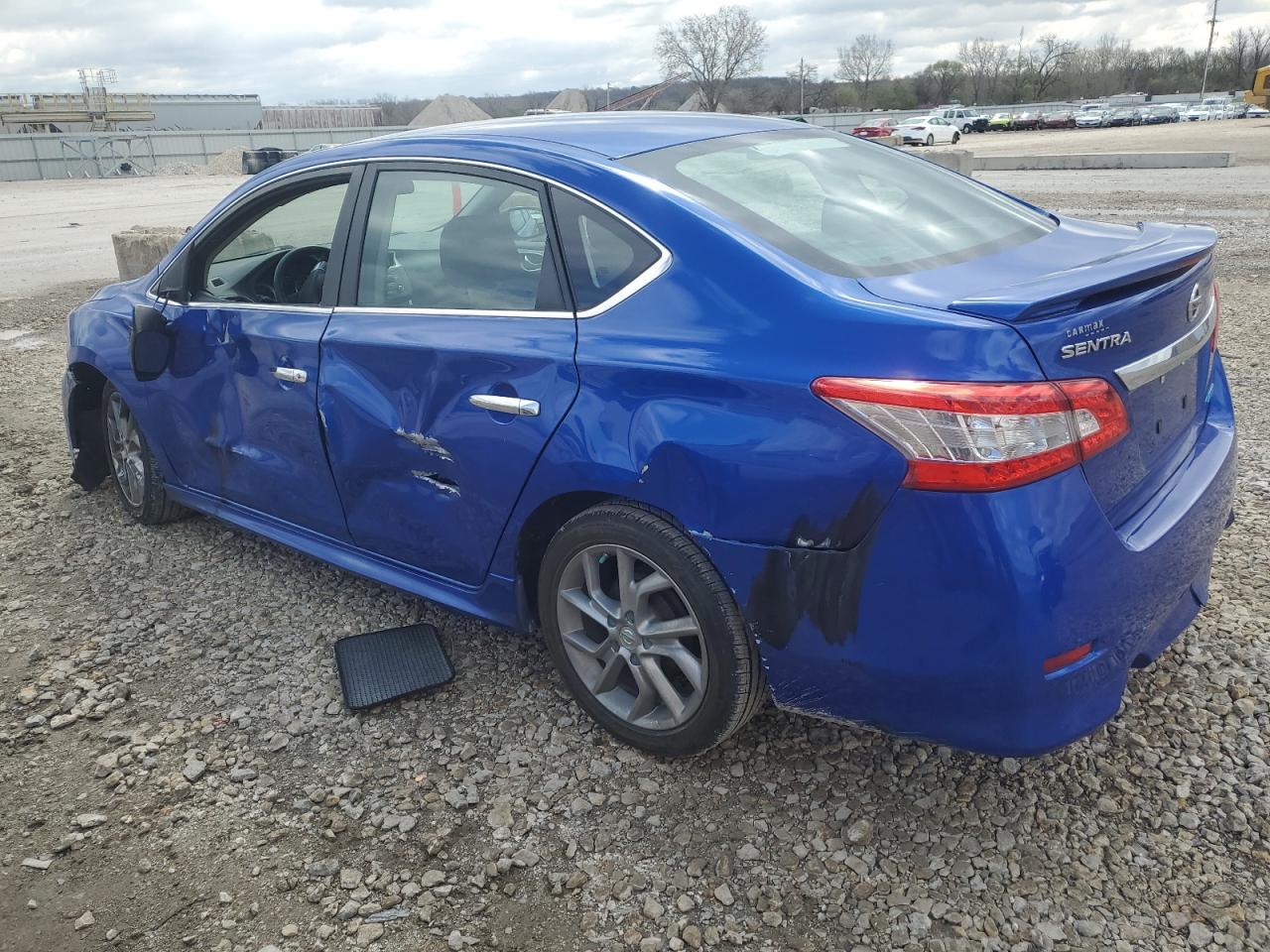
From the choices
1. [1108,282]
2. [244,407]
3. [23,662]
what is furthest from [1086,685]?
[23,662]

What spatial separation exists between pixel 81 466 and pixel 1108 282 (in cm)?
482

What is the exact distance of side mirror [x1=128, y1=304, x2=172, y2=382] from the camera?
13.4ft

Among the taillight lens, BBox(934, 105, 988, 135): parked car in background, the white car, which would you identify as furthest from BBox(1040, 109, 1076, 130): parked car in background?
the taillight lens

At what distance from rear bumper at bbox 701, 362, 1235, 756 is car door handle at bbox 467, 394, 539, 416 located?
64cm

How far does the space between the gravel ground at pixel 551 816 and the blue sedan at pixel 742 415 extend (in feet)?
1.05

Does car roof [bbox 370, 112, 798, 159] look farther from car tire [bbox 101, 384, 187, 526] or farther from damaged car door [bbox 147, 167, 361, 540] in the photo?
car tire [bbox 101, 384, 187, 526]

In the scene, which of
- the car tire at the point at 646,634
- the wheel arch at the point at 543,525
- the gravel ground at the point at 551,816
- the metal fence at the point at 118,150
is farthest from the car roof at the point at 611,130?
the metal fence at the point at 118,150

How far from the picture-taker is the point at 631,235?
2713 mm

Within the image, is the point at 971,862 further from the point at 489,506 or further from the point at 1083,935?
the point at 489,506

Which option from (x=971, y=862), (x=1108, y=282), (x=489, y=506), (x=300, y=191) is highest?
(x=300, y=191)

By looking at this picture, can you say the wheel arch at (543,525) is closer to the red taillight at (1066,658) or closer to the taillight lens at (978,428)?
the taillight lens at (978,428)

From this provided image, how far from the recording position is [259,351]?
3.66 metres

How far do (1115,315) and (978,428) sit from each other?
1.61 ft

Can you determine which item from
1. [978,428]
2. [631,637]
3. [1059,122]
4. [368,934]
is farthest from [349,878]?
[1059,122]
